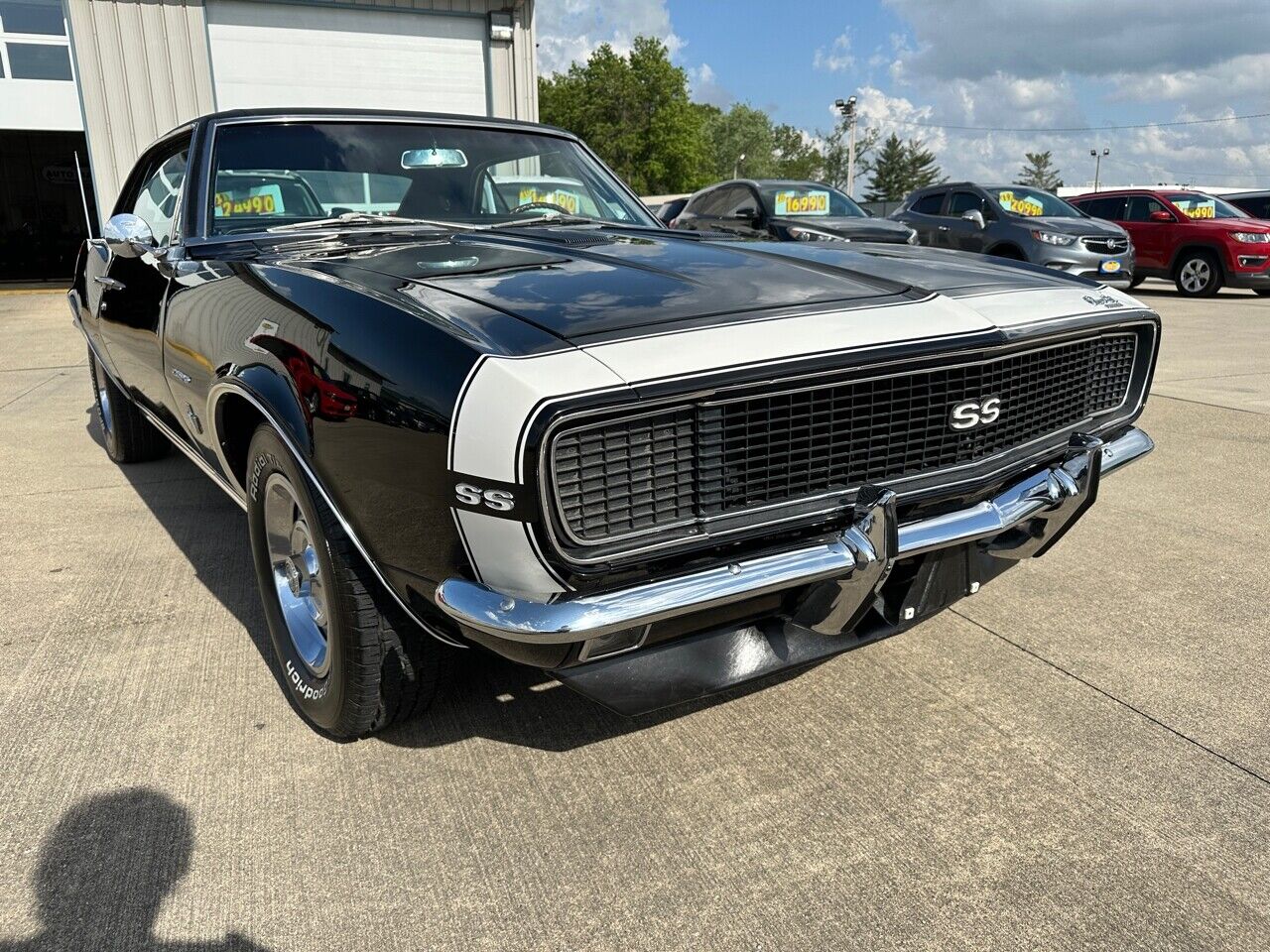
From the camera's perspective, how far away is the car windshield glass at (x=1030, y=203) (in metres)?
12.2

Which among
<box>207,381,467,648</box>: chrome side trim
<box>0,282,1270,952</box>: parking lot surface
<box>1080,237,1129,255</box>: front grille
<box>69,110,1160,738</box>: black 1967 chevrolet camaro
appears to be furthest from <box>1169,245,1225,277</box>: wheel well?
<box>207,381,467,648</box>: chrome side trim

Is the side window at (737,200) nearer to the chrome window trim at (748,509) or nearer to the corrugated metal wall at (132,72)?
the corrugated metal wall at (132,72)

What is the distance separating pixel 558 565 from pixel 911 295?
1.04 meters

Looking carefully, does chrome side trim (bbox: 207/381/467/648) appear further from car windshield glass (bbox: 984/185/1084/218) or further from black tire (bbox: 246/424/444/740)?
car windshield glass (bbox: 984/185/1084/218)

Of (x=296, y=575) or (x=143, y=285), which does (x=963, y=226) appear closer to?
(x=143, y=285)

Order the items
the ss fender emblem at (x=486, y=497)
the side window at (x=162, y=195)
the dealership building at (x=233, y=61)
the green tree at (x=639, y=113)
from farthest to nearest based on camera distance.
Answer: the green tree at (x=639, y=113) < the dealership building at (x=233, y=61) < the side window at (x=162, y=195) < the ss fender emblem at (x=486, y=497)

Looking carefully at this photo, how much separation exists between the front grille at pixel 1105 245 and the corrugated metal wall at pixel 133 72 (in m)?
9.47

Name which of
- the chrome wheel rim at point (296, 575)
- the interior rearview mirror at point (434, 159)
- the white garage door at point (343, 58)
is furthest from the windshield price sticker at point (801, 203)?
the chrome wheel rim at point (296, 575)

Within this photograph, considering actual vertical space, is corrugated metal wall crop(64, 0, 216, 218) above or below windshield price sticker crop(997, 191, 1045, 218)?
above

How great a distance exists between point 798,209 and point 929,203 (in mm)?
3599

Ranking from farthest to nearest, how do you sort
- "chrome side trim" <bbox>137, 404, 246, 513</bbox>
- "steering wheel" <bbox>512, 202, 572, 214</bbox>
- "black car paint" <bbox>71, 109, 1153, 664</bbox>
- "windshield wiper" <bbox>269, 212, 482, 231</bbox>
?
"steering wheel" <bbox>512, 202, 572, 214</bbox>
"windshield wiper" <bbox>269, 212, 482, 231</bbox>
"chrome side trim" <bbox>137, 404, 246, 513</bbox>
"black car paint" <bbox>71, 109, 1153, 664</bbox>

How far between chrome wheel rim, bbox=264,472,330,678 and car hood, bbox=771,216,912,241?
7880 millimetres

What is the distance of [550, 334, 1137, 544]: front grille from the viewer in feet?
5.53

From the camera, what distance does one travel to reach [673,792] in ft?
6.93
